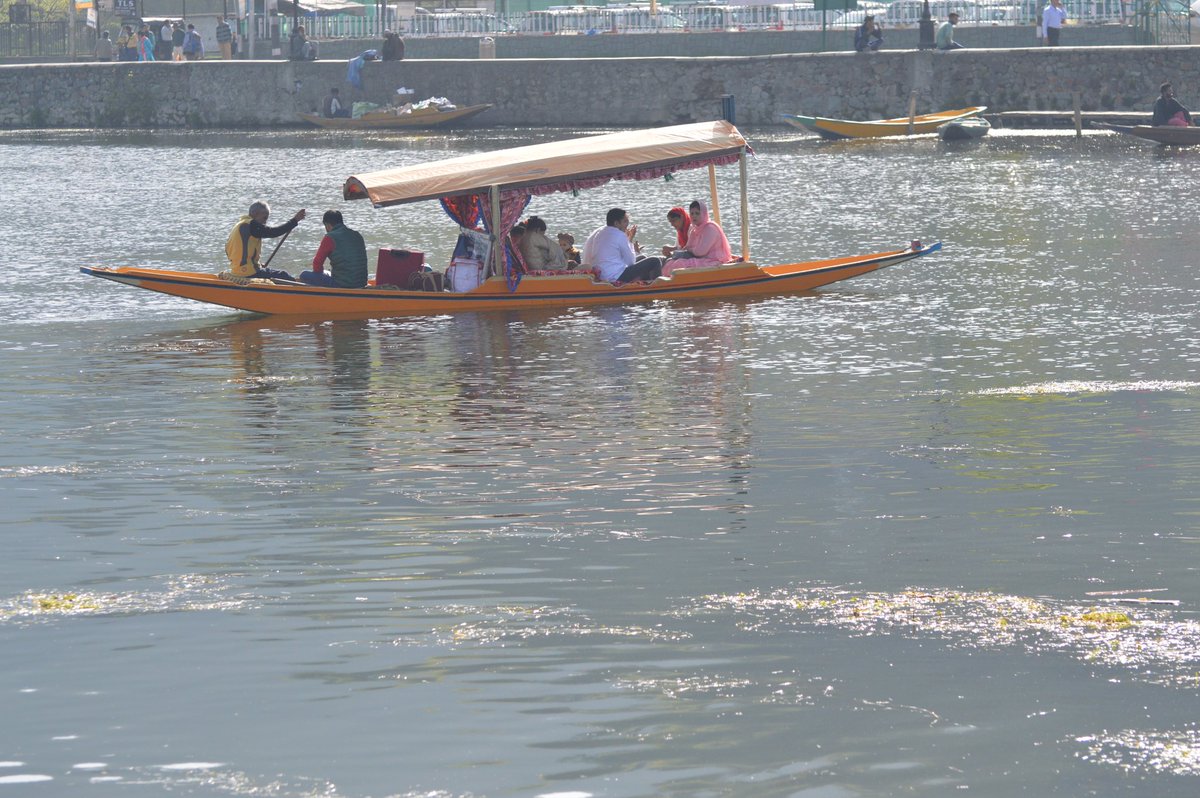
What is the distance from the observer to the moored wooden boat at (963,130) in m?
39.4

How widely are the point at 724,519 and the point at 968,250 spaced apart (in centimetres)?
1384

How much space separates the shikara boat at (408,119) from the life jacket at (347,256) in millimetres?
29319

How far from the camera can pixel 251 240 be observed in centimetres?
1728

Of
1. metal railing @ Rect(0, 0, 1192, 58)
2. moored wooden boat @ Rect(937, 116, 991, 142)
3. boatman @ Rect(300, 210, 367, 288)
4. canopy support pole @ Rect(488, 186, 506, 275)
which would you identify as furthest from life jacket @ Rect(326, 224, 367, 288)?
metal railing @ Rect(0, 0, 1192, 58)

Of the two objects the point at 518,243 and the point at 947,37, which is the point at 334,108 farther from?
the point at 518,243

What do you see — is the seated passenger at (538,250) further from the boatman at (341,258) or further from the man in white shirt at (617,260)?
the boatman at (341,258)

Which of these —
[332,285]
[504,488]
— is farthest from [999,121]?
[504,488]

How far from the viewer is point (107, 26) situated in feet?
195

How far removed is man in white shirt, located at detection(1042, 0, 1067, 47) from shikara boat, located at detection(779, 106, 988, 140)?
8.31ft

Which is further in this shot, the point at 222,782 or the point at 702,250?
the point at 702,250

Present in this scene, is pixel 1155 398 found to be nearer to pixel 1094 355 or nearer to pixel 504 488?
pixel 1094 355

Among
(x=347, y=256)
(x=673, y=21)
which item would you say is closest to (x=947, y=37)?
(x=673, y=21)

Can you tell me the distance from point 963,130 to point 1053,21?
15.6 feet

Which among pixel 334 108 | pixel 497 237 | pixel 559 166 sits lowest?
pixel 497 237
